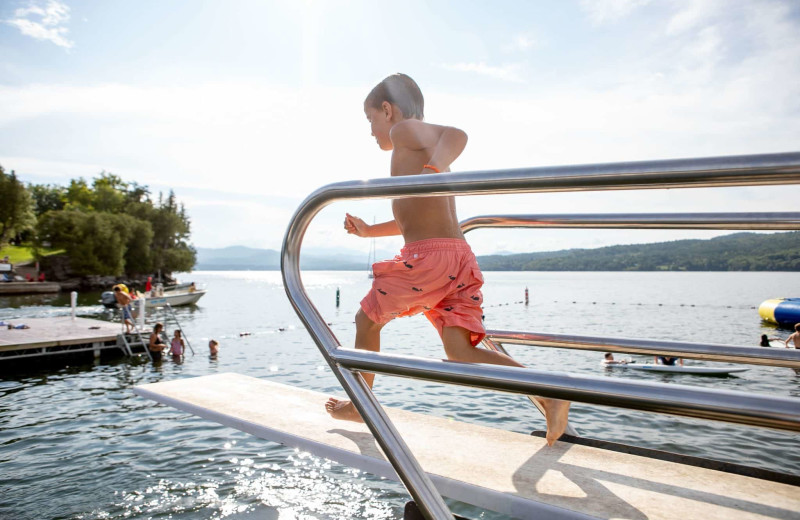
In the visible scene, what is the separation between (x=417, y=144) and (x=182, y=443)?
9868mm

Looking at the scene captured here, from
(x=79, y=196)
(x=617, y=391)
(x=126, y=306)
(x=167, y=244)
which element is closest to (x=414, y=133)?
(x=617, y=391)

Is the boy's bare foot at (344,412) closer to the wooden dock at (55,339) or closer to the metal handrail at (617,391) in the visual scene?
the metal handrail at (617,391)

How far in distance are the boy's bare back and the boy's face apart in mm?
169

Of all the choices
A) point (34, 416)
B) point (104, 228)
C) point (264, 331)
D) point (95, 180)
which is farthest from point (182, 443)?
point (95, 180)

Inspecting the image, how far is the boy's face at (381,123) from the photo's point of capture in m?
2.33

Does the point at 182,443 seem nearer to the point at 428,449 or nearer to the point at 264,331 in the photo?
the point at 428,449

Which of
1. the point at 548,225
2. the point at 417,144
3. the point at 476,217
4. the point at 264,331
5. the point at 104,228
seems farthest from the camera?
the point at 104,228

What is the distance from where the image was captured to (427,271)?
6.75 ft

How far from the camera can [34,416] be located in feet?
39.6

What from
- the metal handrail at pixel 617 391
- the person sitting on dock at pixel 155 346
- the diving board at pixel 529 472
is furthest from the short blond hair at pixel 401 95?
the person sitting on dock at pixel 155 346

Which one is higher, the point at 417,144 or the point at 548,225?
the point at 417,144

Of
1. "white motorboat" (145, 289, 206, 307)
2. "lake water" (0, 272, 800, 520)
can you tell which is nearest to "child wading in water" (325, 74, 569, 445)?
"lake water" (0, 272, 800, 520)

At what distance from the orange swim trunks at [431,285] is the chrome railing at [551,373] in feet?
1.60

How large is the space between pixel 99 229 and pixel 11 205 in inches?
388
